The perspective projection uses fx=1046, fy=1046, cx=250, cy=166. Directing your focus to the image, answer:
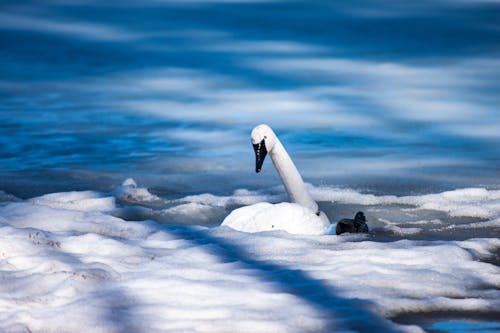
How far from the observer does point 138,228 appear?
6957 mm

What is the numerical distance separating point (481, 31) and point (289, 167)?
17206 millimetres

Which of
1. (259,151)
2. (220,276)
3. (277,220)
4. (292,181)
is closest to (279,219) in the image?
(277,220)

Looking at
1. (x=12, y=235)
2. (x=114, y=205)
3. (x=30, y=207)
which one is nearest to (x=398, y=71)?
(x=114, y=205)

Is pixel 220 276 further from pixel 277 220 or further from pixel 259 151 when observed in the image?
pixel 259 151

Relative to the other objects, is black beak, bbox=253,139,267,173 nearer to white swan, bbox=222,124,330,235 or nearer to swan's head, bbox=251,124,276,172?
swan's head, bbox=251,124,276,172

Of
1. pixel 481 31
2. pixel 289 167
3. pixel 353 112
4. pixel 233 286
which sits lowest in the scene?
pixel 233 286

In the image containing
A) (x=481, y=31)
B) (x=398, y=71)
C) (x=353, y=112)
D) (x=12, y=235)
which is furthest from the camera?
(x=481, y=31)

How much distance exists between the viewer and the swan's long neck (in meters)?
7.84

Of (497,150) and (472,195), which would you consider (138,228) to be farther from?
(497,150)

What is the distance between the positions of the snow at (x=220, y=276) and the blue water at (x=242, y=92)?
94.0 inches

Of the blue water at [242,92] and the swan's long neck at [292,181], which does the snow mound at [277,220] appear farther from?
the blue water at [242,92]

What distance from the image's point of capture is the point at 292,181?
7.87 m

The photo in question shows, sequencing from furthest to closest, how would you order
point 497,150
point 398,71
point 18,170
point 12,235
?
point 398,71
point 497,150
point 18,170
point 12,235

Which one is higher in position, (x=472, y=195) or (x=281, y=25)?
(x=281, y=25)
